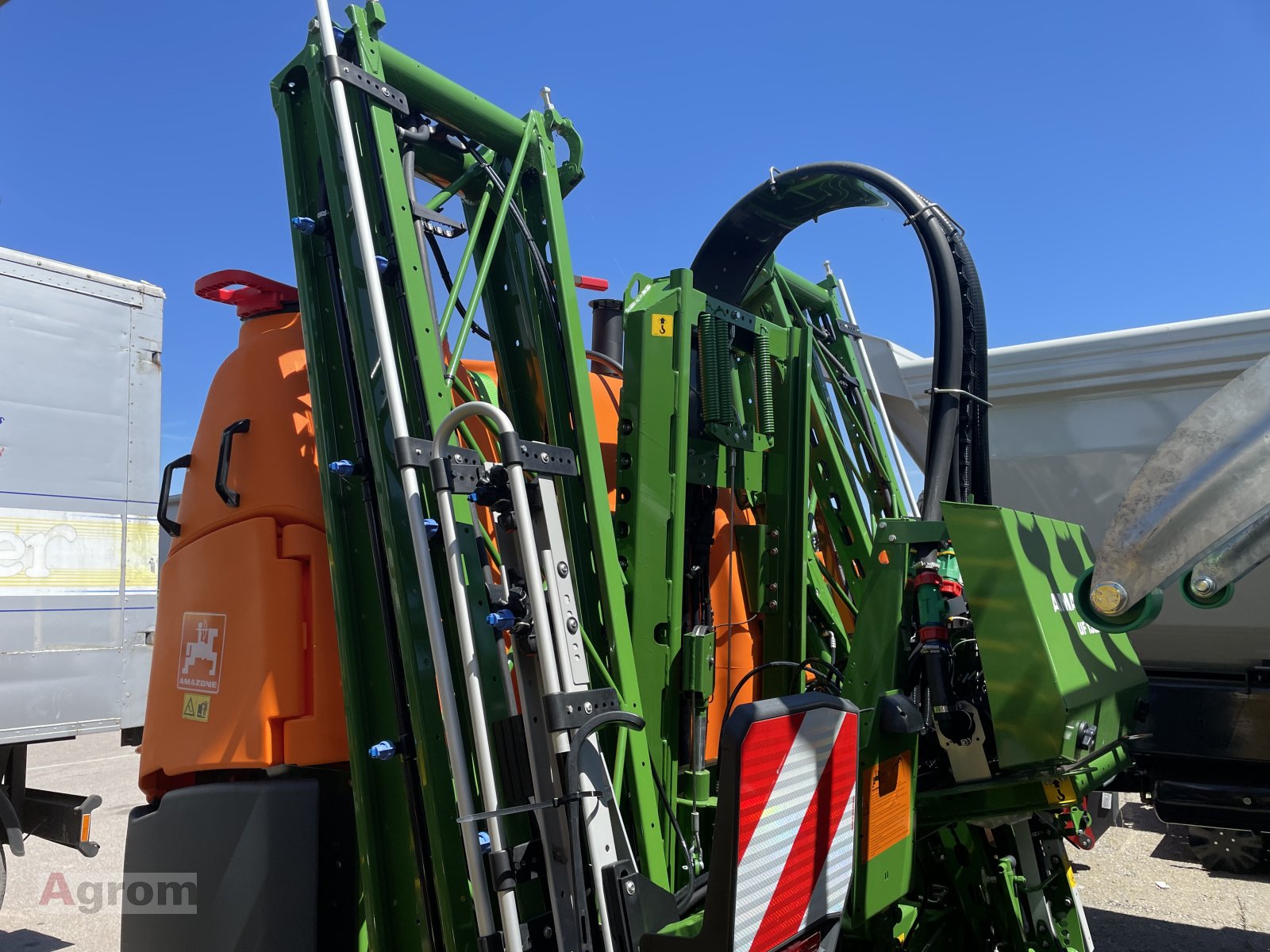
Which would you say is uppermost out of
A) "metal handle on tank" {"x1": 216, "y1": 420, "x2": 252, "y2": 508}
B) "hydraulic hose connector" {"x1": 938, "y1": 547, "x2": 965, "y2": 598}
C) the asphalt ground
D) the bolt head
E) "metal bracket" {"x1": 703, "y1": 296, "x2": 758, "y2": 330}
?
"metal bracket" {"x1": 703, "y1": 296, "x2": 758, "y2": 330}

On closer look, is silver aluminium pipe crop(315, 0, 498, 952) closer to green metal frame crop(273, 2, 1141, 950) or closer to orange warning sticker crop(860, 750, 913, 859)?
green metal frame crop(273, 2, 1141, 950)

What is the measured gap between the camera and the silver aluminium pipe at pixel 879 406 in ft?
13.9

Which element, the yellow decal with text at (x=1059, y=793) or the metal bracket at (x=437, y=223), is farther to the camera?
the yellow decal with text at (x=1059, y=793)

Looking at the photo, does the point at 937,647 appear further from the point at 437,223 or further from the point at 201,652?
the point at 201,652

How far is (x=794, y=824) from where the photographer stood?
2.00 m

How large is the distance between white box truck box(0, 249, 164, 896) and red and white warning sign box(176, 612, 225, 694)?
2.76 m

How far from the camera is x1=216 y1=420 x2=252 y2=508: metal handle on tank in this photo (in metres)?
2.46

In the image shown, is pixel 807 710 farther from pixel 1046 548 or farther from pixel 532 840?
pixel 1046 548

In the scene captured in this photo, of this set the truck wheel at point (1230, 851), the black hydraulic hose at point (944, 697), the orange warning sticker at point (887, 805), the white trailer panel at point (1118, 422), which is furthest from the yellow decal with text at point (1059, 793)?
the truck wheel at point (1230, 851)

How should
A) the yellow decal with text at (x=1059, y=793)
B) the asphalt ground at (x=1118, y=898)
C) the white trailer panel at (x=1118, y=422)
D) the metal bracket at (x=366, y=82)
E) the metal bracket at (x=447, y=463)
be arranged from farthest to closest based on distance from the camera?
the asphalt ground at (x=1118, y=898), the white trailer panel at (x=1118, y=422), the yellow decal with text at (x=1059, y=793), the metal bracket at (x=366, y=82), the metal bracket at (x=447, y=463)

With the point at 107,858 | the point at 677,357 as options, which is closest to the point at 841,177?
the point at 677,357

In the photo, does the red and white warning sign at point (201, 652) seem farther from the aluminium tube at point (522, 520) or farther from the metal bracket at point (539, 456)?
the metal bracket at point (539, 456)

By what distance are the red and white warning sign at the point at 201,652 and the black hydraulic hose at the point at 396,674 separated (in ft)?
1.39

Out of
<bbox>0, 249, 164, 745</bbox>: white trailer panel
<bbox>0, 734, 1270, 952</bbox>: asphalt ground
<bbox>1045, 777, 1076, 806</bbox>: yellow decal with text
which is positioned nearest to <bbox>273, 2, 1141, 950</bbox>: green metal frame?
<bbox>1045, 777, 1076, 806</bbox>: yellow decal with text
